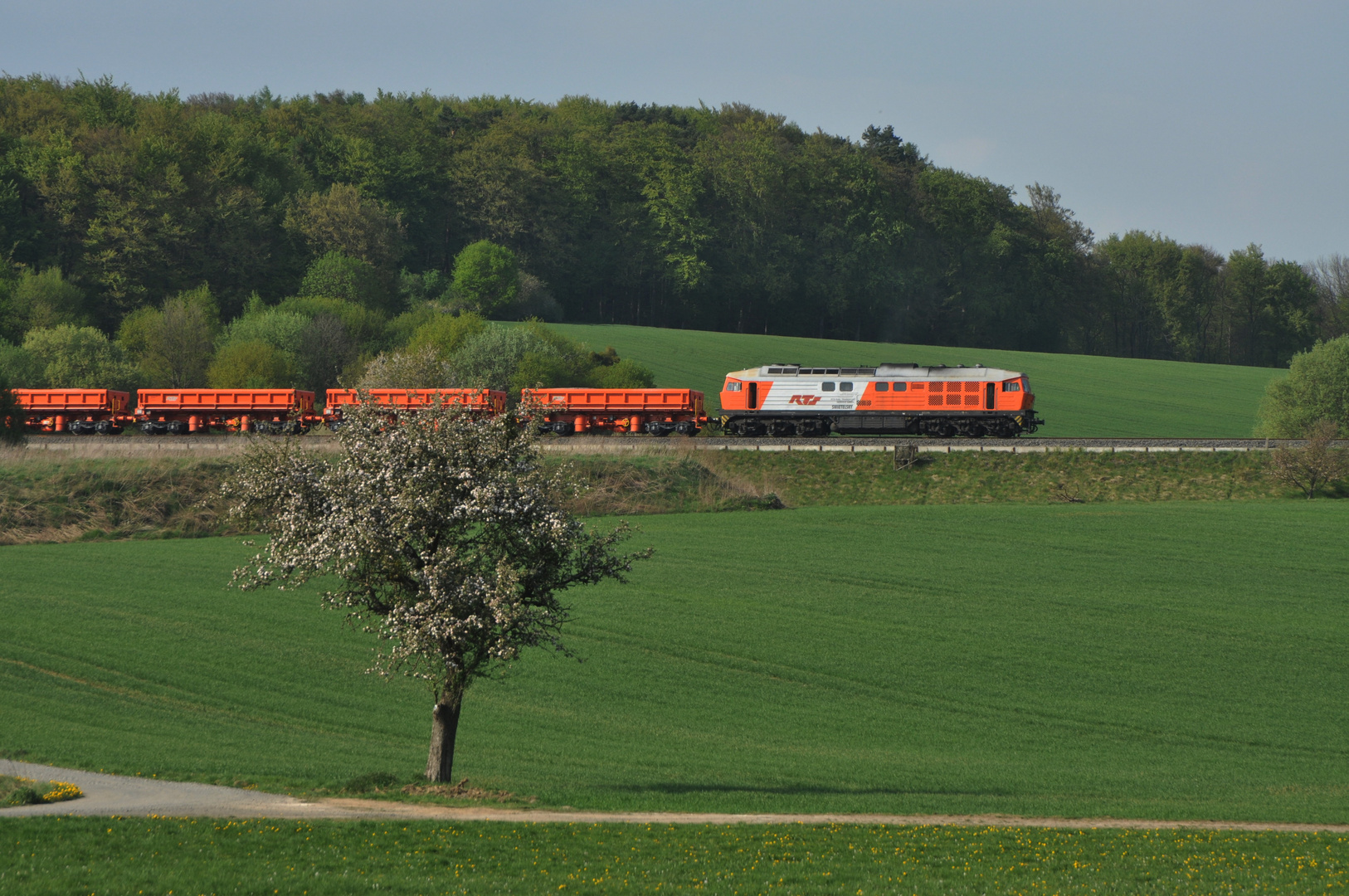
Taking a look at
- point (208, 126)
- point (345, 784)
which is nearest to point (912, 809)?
point (345, 784)

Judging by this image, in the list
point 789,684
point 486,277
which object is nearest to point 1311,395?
point 789,684

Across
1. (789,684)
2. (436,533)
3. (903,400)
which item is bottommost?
(789,684)

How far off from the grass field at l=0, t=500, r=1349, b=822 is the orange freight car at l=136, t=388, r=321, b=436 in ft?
80.0

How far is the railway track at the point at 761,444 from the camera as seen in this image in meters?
53.1

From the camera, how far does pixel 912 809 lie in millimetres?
19203

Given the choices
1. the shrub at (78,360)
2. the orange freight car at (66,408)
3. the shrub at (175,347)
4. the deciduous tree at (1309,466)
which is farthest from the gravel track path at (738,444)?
the shrub at (175,347)

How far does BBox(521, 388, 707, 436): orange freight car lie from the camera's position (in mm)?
62906

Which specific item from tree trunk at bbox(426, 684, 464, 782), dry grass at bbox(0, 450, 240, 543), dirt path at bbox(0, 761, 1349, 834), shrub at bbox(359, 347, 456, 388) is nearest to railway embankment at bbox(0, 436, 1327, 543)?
dry grass at bbox(0, 450, 240, 543)

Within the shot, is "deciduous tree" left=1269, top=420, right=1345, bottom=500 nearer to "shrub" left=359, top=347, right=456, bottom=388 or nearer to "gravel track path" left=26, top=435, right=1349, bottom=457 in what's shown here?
"gravel track path" left=26, top=435, right=1349, bottom=457

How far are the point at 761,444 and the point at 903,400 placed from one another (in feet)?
29.0

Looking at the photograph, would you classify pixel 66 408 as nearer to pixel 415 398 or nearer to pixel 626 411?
pixel 626 411

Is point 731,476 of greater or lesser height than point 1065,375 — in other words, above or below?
below

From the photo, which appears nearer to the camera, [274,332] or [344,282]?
[274,332]

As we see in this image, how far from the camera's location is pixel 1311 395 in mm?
76250
